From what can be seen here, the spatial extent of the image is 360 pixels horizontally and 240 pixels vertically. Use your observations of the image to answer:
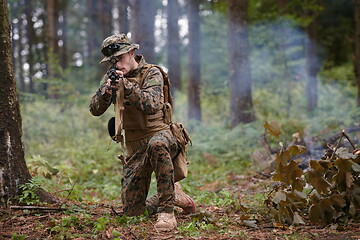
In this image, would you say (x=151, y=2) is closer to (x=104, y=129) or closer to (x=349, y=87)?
(x=104, y=129)

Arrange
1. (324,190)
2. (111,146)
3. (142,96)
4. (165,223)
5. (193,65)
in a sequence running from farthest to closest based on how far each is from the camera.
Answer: (193,65), (111,146), (142,96), (165,223), (324,190)

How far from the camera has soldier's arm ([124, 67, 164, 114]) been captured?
391 cm

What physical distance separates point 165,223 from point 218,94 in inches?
409

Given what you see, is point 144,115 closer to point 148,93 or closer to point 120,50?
point 148,93

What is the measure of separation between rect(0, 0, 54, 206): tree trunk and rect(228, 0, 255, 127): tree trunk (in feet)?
22.5

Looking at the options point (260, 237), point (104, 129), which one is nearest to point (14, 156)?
point (260, 237)

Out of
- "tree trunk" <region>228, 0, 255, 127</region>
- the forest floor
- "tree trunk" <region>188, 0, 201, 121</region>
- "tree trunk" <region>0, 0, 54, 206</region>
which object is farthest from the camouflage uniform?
"tree trunk" <region>188, 0, 201, 121</region>

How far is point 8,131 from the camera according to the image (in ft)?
13.4

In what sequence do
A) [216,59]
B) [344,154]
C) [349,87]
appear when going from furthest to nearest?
[216,59]
[349,87]
[344,154]

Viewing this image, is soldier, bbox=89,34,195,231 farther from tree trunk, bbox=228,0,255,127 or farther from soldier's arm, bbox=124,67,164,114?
tree trunk, bbox=228,0,255,127

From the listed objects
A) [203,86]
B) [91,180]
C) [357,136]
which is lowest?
[91,180]

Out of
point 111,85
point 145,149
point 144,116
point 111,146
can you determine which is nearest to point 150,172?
point 145,149

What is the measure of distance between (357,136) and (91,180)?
17.3ft

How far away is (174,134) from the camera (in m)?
4.43
